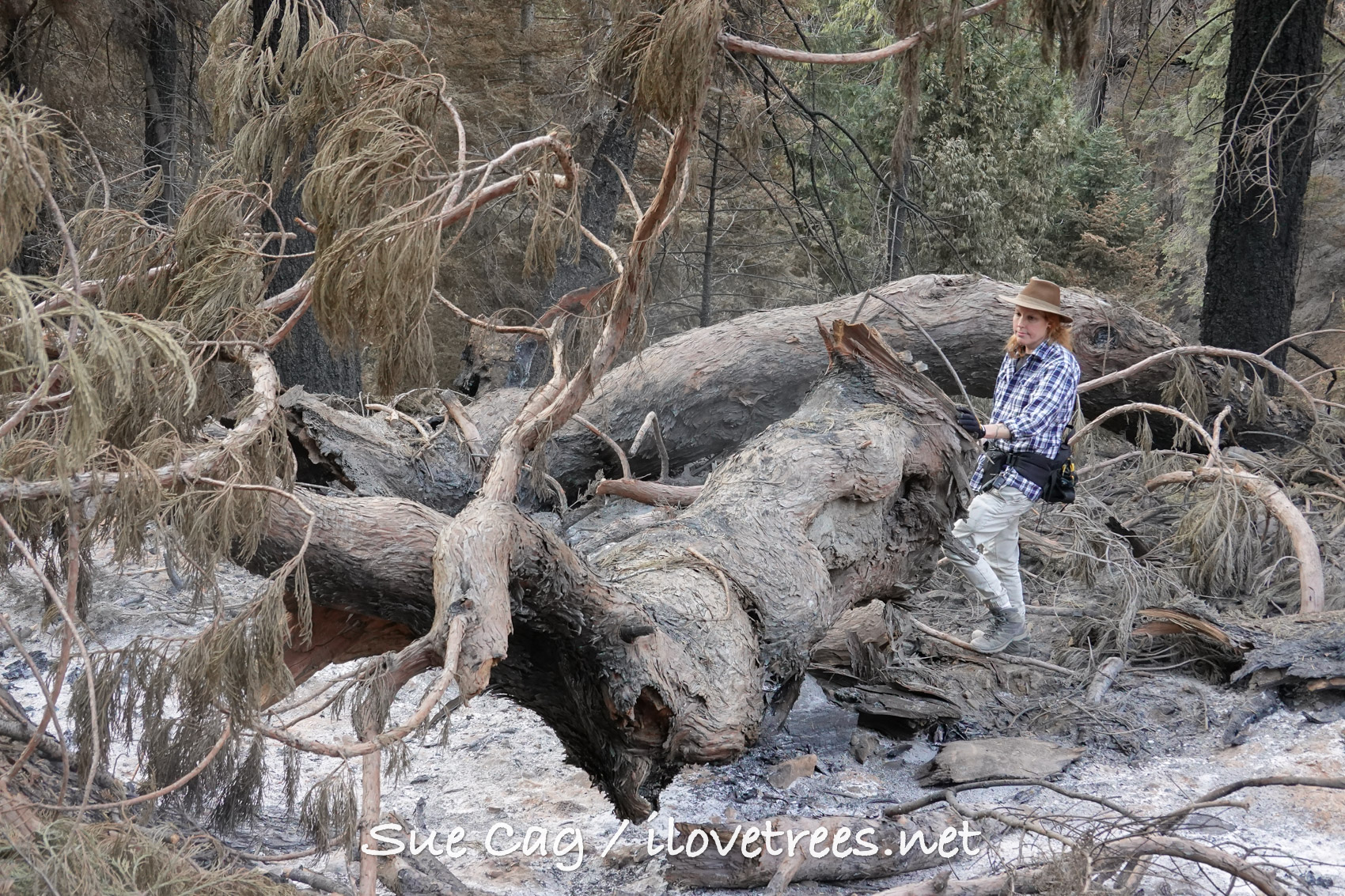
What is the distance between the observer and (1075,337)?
5.37 metres

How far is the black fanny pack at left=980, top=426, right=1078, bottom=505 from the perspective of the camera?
392cm

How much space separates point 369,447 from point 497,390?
1126 mm

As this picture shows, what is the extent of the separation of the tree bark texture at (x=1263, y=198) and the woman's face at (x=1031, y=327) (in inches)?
120

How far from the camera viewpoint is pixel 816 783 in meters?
3.48

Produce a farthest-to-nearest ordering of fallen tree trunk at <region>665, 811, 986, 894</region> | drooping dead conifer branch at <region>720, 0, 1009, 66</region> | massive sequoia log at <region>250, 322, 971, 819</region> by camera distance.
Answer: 1. drooping dead conifer branch at <region>720, 0, 1009, 66</region>
2. fallen tree trunk at <region>665, 811, 986, 894</region>
3. massive sequoia log at <region>250, 322, 971, 819</region>

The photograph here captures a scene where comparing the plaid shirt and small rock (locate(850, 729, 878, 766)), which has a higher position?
the plaid shirt

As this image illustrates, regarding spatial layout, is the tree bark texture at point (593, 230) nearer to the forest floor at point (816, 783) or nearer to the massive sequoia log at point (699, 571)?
the forest floor at point (816, 783)

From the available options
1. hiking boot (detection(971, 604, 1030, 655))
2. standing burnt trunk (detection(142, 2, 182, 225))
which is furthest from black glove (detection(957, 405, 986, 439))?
standing burnt trunk (detection(142, 2, 182, 225))

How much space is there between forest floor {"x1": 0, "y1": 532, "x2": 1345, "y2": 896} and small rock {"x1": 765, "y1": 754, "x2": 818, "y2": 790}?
0.03m

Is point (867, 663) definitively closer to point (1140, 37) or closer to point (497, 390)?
point (497, 390)

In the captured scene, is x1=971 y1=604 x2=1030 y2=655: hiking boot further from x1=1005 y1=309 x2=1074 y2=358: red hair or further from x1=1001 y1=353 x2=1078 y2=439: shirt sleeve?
x1=1005 y1=309 x2=1074 y2=358: red hair

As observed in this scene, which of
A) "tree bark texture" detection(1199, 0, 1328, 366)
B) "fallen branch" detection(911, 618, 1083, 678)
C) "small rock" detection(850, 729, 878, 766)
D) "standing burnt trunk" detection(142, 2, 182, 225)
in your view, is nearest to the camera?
"small rock" detection(850, 729, 878, 766)

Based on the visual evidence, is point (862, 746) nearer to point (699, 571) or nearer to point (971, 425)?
point (699, 571)

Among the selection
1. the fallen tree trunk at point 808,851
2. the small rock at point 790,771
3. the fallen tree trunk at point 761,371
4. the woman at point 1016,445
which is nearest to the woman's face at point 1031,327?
the woman at point 1016,445
